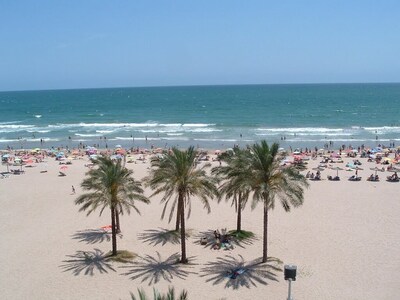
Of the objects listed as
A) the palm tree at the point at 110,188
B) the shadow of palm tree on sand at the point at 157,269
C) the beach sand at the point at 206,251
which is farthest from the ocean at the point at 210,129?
the palm tree at the point at 110,188

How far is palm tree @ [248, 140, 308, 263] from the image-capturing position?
650 inches

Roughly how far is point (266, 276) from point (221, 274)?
5.99 feet

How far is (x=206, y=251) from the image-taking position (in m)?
19.2

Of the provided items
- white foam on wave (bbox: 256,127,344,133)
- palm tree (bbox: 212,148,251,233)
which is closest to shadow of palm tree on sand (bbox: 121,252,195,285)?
palm tree (bbox: 212,148,251,233)

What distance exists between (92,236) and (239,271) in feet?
28.0

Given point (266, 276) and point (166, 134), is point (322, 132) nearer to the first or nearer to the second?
point (166, 134)

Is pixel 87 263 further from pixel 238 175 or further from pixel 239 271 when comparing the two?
pixel 238 175

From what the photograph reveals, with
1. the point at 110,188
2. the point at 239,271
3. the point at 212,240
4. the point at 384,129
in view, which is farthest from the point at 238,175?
the point at 384,129

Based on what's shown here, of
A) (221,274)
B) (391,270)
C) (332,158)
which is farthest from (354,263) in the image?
(332,158)

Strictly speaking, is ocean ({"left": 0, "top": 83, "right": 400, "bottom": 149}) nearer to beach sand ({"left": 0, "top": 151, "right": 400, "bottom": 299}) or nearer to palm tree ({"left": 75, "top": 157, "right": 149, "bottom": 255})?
beach sand ({"left": 0, "top": 151, "right": 400, "bottom": 299})

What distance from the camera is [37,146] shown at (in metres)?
57.2

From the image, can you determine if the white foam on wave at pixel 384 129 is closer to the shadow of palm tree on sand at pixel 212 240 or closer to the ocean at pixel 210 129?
the ocean at pixel 210 129

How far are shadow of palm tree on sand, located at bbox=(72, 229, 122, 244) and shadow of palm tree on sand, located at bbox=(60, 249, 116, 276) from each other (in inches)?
57.7

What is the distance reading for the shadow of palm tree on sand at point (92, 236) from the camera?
818 inches
